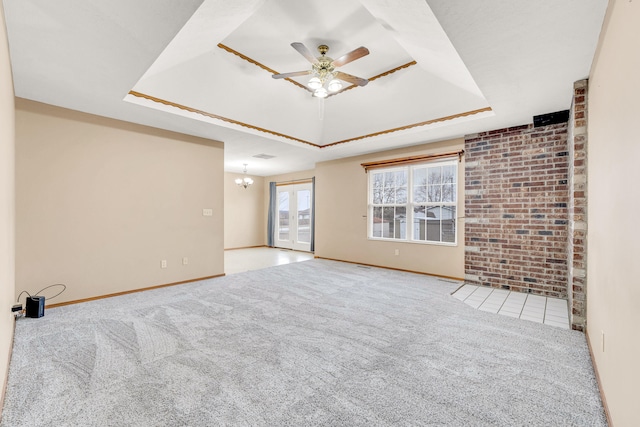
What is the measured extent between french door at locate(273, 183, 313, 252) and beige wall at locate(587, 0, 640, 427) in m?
6.34

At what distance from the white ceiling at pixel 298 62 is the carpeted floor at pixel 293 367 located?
2367 millimetres

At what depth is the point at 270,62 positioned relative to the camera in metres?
3.42

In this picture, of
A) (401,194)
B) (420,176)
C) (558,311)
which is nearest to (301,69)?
(420,176)

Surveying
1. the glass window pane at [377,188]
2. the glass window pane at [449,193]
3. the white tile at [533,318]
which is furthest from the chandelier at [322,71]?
the white tile at [533,318]

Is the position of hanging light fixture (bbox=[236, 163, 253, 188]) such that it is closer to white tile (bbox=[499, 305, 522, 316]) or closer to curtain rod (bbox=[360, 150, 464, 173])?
curtain rod (bbox=[360, 150, 464, 173])

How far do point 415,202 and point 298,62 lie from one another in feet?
10.4

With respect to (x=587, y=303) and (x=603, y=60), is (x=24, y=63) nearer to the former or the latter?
(x=603, y=60)

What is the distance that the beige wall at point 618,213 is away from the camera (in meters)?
1.13

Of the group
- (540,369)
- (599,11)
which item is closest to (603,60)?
(599,11)

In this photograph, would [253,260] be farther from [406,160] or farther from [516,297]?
[516,297]

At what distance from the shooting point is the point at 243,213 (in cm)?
859

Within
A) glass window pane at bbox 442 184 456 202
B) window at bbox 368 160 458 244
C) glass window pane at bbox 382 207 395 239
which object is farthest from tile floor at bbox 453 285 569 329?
glass window pane at bbox 382 207 395 239

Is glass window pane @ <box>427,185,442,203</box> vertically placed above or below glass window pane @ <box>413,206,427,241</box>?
above

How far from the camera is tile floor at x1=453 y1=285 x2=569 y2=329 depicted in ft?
9.60
